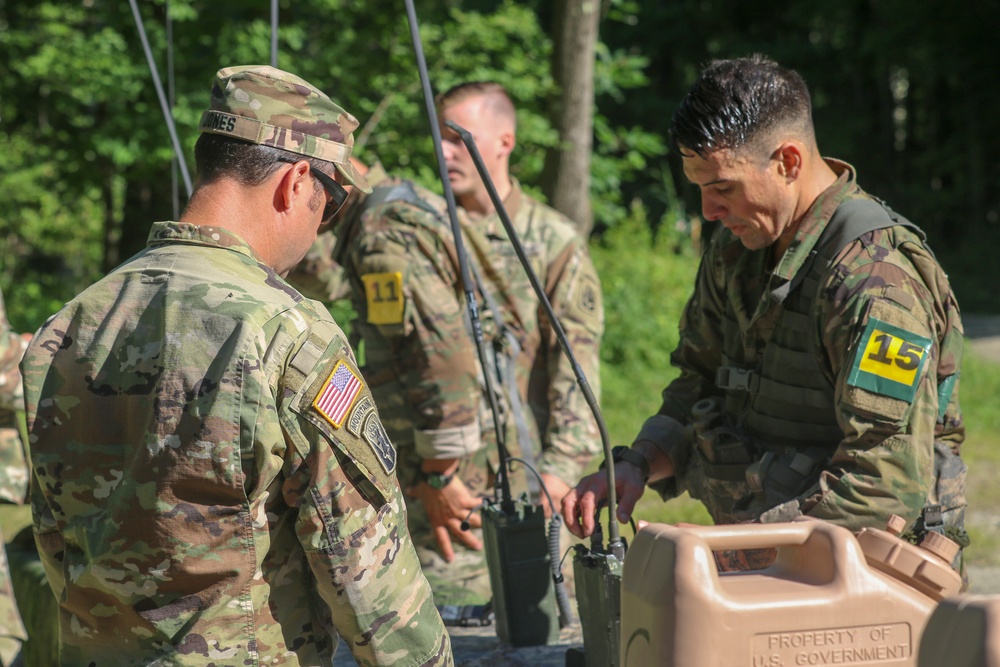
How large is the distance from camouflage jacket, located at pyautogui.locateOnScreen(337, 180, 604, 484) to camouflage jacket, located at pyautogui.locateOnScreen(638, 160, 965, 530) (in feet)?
4.00

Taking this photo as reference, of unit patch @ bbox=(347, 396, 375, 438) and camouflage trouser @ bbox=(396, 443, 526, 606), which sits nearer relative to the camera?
unit patch @ bbox=(347, 396, 375, 438)

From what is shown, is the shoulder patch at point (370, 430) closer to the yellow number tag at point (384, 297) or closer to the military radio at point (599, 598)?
the military radio at point (599, 598)

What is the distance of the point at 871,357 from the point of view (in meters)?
2.21

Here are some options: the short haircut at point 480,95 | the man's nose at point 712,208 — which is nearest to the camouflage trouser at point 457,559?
the short haircut at point 480,95

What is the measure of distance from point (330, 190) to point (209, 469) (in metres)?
0.58

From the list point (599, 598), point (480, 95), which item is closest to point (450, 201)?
point (599, 598)

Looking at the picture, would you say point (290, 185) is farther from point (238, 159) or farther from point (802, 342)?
point (802, 342)

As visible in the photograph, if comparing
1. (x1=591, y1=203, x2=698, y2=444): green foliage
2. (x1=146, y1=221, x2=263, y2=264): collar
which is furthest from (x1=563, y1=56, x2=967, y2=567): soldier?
(x1=591, y1=203, x2=698, y2=444): green foliage

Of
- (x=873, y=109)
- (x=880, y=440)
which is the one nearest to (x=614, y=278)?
(x=880, y=440)

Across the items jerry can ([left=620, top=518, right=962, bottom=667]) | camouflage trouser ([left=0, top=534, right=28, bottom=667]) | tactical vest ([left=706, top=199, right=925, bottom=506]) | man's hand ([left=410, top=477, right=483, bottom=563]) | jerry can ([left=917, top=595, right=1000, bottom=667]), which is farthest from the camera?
man's hand ([left=410, top=477, right=483, bottom=563])

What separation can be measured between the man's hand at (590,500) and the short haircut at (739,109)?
0.83 metres

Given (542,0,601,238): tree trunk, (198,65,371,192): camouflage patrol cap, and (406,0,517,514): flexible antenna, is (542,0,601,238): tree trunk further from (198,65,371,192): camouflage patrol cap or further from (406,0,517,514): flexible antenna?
(198,65,371,192): camouflage patrol cap

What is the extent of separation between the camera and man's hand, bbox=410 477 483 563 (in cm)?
370

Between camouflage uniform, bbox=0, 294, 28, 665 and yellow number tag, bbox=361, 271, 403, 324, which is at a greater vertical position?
yellow number tag, bbox=361, 271, 403, 324
